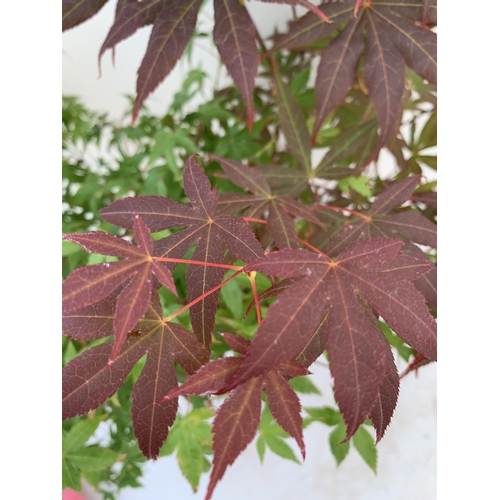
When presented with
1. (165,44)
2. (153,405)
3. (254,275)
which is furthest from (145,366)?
(165,44)

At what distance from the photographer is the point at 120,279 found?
30 cm

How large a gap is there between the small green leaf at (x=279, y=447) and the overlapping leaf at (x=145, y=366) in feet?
1.33

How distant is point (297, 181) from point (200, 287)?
0.30 metres

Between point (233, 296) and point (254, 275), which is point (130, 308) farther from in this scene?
point (233, 296)

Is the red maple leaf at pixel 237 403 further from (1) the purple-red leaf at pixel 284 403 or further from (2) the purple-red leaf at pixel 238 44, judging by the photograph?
(2) the purple-red leaf at pixel 238 44

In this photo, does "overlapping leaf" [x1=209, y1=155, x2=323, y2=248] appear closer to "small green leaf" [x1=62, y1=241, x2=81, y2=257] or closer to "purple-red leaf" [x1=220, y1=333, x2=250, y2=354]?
→ "purple-red leaf" [x1=220, y1=333, x2=250, y2=354]

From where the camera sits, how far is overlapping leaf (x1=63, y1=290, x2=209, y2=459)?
0.34m

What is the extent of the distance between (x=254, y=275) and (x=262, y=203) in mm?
103

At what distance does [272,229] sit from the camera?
455 mm

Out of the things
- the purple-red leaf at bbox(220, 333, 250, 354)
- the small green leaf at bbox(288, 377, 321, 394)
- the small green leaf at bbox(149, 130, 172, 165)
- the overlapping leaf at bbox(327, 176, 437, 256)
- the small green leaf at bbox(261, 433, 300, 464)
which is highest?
the small green leaf at bbox(149, 130, 172, 165)

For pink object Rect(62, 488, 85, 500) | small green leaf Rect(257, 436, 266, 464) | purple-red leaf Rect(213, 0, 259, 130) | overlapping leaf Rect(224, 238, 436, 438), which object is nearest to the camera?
overlapping leaf Rect(224, 238, 436, 438)

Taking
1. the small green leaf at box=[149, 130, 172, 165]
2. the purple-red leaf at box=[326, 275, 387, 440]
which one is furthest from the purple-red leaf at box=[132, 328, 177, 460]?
the small green leaf at box=[149, 130, 172, 165]
